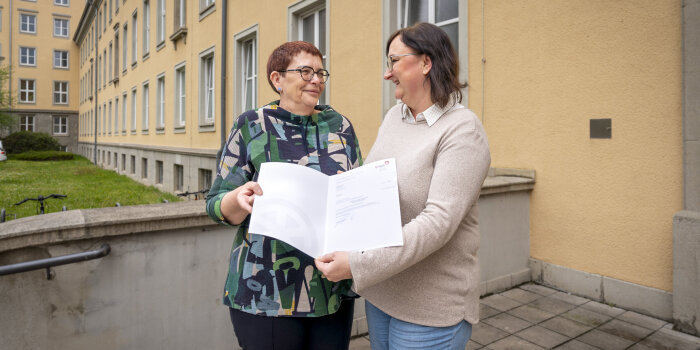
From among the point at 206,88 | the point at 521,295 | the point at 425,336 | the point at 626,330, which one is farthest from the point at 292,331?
the point at 206,88

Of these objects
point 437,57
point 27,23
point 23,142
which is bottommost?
point 437,57

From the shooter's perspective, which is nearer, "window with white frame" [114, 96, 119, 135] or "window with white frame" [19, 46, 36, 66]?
"window with white frame" [114, 96, 119, 135]

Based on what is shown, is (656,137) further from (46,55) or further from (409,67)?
(46,55)

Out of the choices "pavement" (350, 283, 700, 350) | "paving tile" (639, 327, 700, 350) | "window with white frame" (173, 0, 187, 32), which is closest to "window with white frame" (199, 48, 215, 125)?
"window with white frame" (173, 0, 187, 32)

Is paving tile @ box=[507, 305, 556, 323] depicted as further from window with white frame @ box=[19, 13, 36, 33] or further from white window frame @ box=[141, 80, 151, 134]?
window with white frame @ box=[19, 13, 36, 33]

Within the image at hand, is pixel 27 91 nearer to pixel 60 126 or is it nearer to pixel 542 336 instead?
pixel 60 126

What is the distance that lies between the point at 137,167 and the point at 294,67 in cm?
2006

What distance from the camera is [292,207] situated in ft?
4.25

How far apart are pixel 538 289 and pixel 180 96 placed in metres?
12.9

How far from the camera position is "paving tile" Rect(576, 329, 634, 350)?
10.7 feet

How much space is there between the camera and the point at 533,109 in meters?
4.62


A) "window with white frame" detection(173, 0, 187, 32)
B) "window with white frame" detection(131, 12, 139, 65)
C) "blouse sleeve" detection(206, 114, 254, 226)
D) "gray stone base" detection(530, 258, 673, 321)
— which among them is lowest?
"gray stone base" detection(530, 258, 673, 321)

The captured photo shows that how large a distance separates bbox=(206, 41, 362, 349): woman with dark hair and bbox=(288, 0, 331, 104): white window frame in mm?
6207

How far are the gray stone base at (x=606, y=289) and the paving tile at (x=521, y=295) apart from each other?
0.33 metres
